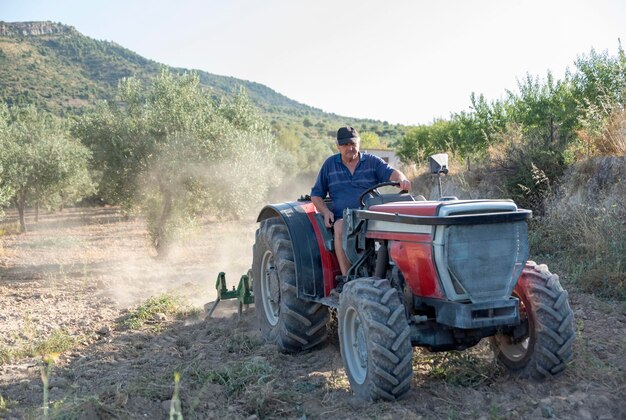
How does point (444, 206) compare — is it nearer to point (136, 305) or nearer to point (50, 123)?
point (136, 305)

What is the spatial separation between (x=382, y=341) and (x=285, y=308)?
1797mm

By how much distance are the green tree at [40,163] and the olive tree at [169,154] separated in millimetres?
8205

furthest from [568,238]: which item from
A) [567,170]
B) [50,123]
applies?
[50,123]

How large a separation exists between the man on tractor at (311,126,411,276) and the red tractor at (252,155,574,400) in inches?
17.8

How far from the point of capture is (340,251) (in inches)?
201

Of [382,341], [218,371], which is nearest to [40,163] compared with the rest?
[218,371]

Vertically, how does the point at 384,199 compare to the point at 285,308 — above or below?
above

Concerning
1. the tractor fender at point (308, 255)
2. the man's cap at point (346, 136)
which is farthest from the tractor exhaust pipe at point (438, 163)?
the tractor fender at point (308, 255)

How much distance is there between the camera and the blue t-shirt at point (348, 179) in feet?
17.5

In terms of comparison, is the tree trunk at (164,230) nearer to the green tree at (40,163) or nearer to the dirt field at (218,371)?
the dirt field at (218,371)

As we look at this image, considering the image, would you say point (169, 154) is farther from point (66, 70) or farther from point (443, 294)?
point (66, 70)

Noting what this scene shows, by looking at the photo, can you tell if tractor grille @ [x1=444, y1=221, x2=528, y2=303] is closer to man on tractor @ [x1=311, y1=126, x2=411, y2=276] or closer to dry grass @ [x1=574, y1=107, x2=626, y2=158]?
man on tractor @ [x1=311, y1=126, x2=411, y2=276]

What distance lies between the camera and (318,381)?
15.4ft

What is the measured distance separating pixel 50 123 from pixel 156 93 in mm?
16400
